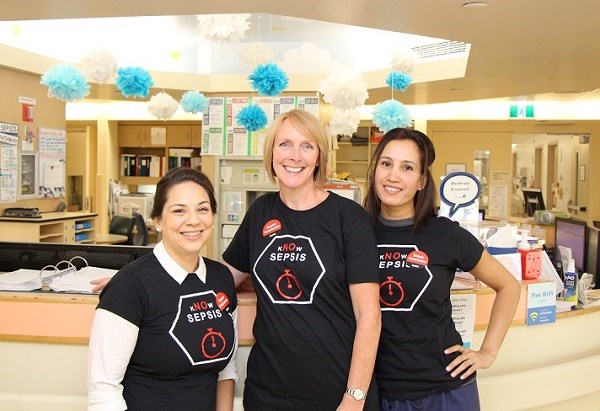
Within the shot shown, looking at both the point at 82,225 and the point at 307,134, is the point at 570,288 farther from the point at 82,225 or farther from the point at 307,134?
the point at 82,225

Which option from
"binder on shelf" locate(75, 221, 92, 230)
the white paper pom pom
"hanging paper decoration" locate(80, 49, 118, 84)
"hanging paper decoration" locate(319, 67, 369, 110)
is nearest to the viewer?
"hanging paper decoration" locate(80, 49, 118, 84)

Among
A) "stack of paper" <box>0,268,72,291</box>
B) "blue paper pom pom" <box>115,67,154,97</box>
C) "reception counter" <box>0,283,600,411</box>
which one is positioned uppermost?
"blue paper pom pom" <box>115,67,154,97</box>

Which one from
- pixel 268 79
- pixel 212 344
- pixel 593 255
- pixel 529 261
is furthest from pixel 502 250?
pixel 268 79

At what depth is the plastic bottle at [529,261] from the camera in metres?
3.26

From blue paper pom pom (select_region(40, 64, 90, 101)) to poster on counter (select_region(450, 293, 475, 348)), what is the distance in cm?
266

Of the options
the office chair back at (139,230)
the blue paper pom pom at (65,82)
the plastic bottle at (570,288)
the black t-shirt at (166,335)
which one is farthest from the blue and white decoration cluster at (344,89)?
the office chair back at (139,230)

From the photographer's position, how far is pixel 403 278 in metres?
2.18

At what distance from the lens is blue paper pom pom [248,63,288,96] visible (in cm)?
446

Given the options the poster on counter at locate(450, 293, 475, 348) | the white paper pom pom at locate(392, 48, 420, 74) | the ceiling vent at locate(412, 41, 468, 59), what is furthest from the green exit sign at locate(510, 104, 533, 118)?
the poster on counter at locate(450, 293, 475, 348)

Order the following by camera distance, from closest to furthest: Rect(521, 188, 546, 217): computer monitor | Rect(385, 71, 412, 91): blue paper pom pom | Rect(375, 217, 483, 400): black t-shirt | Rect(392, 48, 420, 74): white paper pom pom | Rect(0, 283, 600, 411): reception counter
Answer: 1. Rect(375, 217, 483, 400): black t-shirt
2. Rect(0, 283, 600, 411): reception counter
3. Rect(392, 48, 420, 74): white paper pom pom
4. Rect(385, 71, 412, 91): blue paper pom pom
5. Rect(521, 188, 546, 217): computer monitor

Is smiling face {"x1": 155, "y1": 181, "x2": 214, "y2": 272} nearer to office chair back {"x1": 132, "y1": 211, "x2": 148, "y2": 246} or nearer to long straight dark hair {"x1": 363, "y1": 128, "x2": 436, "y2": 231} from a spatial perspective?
long straight dark hair {"x1": 363, "y1": 128, "x2": 436, "y2": 231}

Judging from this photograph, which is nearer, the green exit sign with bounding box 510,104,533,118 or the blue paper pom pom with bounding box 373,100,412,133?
the blue paper pom pom with bounding box 373,100,412,133

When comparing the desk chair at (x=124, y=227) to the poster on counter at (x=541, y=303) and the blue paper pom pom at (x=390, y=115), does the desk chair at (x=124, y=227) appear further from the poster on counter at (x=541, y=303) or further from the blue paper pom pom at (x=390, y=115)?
the poster on counter at (x=541, y=303)

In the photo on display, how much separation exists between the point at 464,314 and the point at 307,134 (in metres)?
1.33
